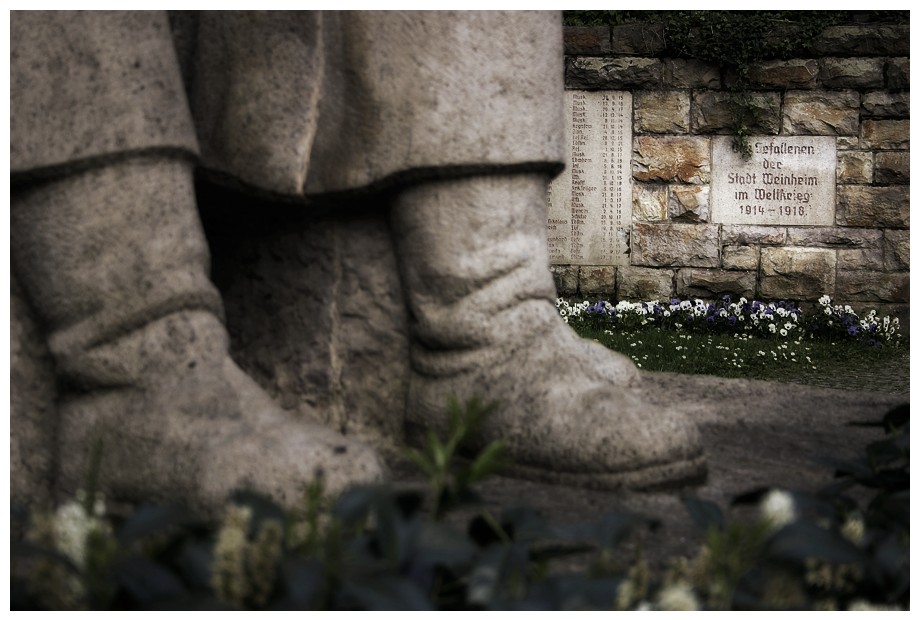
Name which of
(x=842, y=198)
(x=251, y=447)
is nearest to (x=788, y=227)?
(x=842, y=198)

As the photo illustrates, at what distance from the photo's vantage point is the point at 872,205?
644 cm

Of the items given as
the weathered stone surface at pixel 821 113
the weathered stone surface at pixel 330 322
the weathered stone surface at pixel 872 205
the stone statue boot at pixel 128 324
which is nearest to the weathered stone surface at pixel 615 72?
the weathered stone surface at pixel 821 113

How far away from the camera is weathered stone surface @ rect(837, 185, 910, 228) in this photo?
6430 millimetres

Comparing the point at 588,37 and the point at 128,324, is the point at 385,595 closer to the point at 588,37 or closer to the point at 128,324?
the point at 128,324

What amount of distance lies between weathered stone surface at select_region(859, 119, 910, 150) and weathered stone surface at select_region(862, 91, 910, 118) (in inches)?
1.9

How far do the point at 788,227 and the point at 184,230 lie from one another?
5.71m

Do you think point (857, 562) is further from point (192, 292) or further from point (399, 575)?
point (192, 292)

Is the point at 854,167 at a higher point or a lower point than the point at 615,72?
lower

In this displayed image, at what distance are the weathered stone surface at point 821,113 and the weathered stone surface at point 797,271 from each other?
74cm

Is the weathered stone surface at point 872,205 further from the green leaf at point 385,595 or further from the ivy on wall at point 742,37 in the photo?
the green leaf at point 385,595

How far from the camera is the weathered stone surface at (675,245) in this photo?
6.58m

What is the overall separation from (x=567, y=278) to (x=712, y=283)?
3.02ft

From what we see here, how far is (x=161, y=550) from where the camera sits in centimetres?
85

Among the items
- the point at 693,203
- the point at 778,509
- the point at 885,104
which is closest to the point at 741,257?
the point at 693,203
